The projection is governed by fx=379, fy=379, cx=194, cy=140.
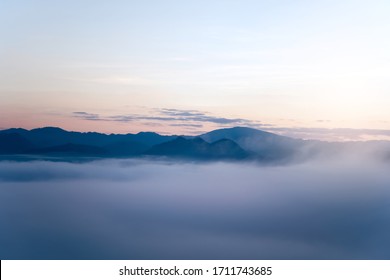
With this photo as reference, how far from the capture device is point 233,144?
22.0 meters

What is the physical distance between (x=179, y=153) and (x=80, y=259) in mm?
13580
